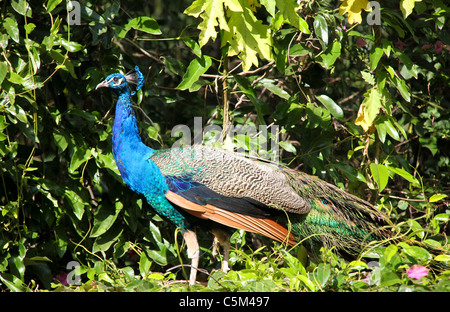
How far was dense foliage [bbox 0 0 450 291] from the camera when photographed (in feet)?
8.63

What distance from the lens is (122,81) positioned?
9.62 ft

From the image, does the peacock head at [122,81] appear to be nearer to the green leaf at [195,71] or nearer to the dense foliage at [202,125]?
the dense foliage at [202,125]

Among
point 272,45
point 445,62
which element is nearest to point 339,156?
point 445,62

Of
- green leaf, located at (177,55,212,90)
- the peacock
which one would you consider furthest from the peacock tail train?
green leaf, located at (177,55,212,90)

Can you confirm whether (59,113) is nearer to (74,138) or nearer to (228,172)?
(74,138)

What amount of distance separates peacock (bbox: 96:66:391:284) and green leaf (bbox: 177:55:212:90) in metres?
0.25

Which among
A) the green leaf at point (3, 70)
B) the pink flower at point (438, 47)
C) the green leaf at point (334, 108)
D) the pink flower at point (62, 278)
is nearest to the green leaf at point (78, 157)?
the green leaf at point (3, 70)

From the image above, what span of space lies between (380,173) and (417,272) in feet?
3.49

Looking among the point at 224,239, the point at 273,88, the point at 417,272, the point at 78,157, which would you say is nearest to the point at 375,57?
the point at 273,88

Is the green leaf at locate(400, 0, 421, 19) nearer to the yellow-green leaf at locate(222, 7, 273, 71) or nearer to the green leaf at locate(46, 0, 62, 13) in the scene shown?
the yellow-green leaf at locate(222, 7, 273, 71)

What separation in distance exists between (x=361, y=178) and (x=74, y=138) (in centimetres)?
159

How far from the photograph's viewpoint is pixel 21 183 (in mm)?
2830

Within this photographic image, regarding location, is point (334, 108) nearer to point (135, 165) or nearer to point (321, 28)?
point (321, 28)

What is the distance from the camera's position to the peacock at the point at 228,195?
287 cm
